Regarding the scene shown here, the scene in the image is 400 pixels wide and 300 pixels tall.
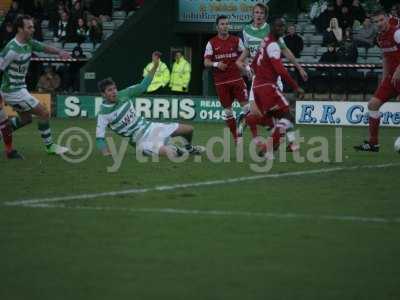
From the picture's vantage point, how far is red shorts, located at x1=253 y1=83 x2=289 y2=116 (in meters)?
15.2

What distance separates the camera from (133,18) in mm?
30391

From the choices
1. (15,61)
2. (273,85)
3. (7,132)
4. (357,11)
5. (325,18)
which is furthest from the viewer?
(325,18)

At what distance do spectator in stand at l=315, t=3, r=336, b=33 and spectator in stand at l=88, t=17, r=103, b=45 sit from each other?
20.1 ft

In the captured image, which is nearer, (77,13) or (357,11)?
(357,11)

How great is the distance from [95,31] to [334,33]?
281 inches

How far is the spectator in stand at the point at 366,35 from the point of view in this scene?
86.6 feet

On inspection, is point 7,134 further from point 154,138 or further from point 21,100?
point 154,138

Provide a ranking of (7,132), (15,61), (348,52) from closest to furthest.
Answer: (15,61) → (7,132) → (348,52)

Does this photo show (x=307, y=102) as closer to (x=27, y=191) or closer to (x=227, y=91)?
(x=227, y=91)

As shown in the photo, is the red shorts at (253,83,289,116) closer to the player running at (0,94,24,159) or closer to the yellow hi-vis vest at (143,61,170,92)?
the player running at (0,94,24,159)

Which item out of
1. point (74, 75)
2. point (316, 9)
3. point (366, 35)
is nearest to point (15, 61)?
point (366, 35)

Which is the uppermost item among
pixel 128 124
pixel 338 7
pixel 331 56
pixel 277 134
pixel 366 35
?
pixel 338 7

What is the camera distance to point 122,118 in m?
14.6

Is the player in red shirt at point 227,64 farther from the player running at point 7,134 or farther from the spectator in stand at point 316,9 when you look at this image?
the spectator in stand at point 316,9
